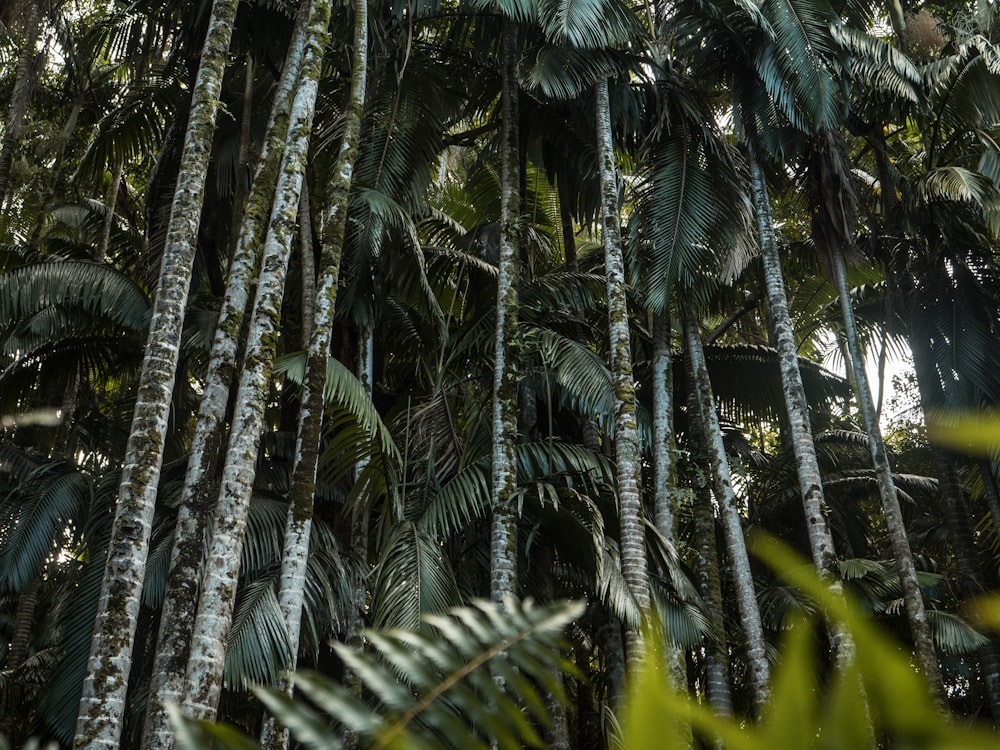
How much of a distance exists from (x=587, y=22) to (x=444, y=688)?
9978 millimetres

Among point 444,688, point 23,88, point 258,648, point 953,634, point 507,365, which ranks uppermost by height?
point 23,88

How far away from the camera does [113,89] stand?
14.4 m

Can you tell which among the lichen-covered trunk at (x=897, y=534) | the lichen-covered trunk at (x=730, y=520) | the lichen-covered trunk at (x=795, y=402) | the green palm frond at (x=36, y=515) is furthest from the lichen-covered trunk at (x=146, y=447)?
the lichen-covered trunk at (x=897, y=534)

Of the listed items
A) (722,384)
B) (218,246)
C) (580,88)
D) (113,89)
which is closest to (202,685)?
(580,88)

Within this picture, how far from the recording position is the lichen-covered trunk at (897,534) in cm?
984

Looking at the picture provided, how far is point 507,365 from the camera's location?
9695 millimetres

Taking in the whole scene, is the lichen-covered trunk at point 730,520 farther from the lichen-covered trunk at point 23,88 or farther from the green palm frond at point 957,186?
the lichen-covered trunk at point 23,88

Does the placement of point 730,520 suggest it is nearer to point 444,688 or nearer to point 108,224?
point 108,224

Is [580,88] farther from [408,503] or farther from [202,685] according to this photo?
[202,685]

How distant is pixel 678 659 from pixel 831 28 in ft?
25.1

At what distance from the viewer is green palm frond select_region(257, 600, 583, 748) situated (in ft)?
1.84

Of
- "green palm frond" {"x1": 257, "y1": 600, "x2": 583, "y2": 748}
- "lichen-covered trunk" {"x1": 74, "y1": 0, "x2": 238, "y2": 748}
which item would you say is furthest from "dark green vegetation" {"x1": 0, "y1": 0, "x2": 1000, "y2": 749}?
"green palm frond" {"x1": 257, "y1": 600, "x2": 583, "y2": 748}

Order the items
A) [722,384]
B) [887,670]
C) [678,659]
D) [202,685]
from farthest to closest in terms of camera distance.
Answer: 1. [722,384]
2. [678,659]
3. [202,685]
4. [887,670]

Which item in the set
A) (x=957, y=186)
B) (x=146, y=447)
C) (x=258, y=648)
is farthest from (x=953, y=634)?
(x=146, y=447)
